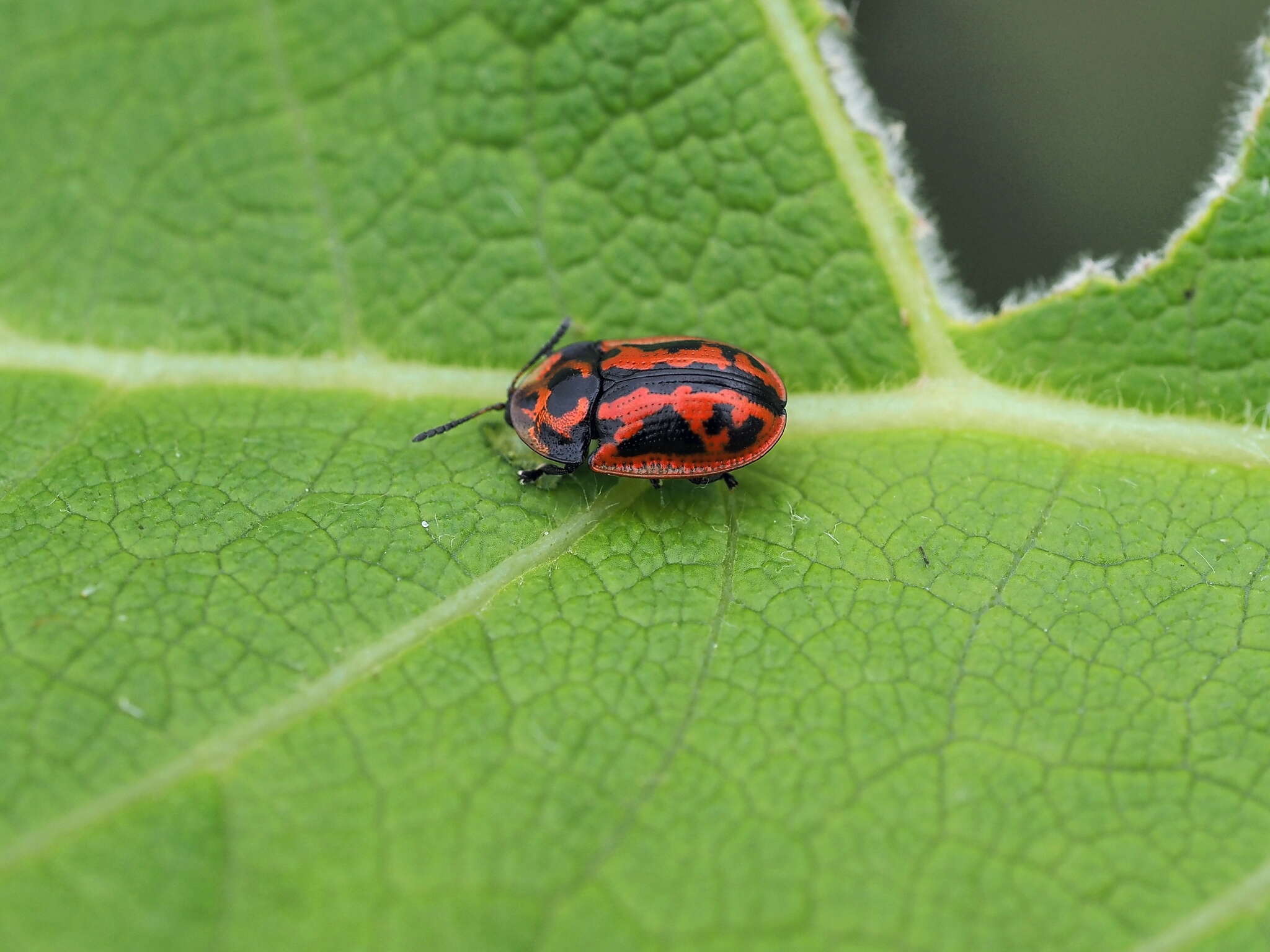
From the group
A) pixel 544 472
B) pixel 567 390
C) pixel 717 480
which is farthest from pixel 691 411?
pixel 544 472

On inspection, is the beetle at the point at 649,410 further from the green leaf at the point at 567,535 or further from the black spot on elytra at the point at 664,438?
the green leaf at the point at 567,535

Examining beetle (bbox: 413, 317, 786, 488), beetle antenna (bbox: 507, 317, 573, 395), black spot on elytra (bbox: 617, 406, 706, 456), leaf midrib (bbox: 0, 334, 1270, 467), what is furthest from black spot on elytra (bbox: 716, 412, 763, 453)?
beetle antenna (bbox: 507, 317, 573, 395)

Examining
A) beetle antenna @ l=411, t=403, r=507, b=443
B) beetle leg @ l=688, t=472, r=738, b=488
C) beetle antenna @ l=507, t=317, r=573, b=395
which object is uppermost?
beetle antenna @ l=507, t=317, r=573, b=395

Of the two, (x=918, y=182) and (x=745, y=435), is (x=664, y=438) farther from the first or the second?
(x=918, y=182)

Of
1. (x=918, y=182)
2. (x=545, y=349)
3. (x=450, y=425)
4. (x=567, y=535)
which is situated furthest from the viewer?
(x=545, y=349)

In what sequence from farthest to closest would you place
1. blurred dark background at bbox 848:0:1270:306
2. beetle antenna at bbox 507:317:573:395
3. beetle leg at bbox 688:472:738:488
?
blurred dark background at bbox 848:0:1270:306 → beetle antenna at bbox 507:317:573:395 → beetle leg at bbox 688:472:738:488

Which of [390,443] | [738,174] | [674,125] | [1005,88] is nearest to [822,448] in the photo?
[738,174]

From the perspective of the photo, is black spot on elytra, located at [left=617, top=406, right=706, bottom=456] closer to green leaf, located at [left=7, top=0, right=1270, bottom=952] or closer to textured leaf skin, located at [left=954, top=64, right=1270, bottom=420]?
green leaf, located at [left=7, top=0, right=1270, bottom=952]
